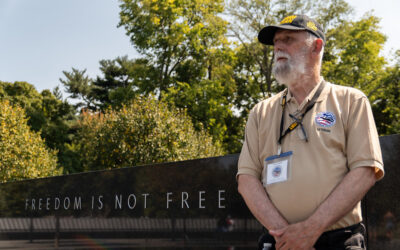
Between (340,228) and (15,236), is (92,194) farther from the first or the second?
(340,228)

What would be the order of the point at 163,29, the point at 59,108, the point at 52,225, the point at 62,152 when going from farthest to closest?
the point at 59,108, the point at 62,152, the point at 163,29, the point at 52,225

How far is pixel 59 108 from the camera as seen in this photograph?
42.7 metres

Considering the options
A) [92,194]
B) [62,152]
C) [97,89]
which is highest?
[97,89]

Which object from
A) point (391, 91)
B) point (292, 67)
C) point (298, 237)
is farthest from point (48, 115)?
point (298, 237)

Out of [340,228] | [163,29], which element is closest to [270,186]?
[340,228]

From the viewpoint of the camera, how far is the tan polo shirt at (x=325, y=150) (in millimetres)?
2512

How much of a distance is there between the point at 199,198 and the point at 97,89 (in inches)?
1681

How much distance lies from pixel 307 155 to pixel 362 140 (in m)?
0.29

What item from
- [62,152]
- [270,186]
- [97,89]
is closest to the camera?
[270,186]

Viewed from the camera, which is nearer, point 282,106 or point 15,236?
point 282,106

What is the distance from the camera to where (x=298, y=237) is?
95.0 inches

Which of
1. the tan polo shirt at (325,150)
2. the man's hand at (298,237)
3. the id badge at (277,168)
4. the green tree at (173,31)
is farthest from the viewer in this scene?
the green tree at (173,31)

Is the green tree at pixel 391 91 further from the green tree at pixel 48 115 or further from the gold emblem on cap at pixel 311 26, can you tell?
the gold emblem on cap at pixel 311 26

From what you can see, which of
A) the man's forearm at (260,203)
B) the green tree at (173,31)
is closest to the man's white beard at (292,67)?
the man's forearm at (260,203)
